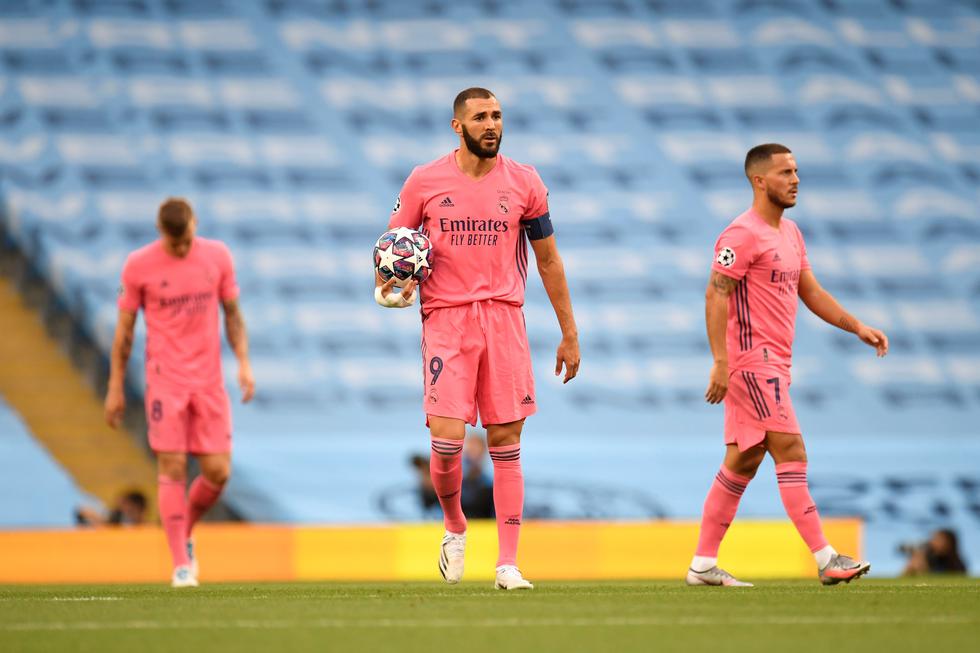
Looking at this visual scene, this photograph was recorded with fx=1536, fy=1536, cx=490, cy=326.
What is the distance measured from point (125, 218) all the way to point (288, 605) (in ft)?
43.1

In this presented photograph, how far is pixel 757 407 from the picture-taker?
6.86 m

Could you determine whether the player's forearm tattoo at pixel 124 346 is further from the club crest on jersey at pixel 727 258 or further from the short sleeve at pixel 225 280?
the club crest on jersey at pixel 727 258

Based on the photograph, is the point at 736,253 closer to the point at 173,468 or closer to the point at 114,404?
the point at 173,468

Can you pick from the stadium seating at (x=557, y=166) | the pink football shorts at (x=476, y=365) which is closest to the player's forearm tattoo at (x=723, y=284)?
the pink football shorts at (x=476, y=365)

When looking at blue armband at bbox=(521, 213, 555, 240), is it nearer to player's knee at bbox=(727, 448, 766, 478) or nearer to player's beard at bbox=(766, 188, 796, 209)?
player's beard at bbox=(766, 188, 796, 209)

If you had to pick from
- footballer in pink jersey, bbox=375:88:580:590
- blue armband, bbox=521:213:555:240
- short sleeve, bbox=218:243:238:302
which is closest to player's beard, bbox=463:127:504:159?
footballer in pink jersey, bbox=375:88:580:590

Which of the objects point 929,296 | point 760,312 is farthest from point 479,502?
point 929,296

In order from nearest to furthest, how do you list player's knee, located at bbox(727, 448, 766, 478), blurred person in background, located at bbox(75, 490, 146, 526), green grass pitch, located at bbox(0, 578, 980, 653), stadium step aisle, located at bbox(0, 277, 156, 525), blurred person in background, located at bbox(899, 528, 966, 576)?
green grass pitch, located at bbox(0, 578, 980, 653) < player's knee, located at bbox(727, 448, 766, 478) < blurred person in background, located at bbox(899, 528, 966, 576) < blurred person in background, located at bbox(75, 490, 146, 526) < stadium step aisle, located at bbox(0, 277, 156, 525)

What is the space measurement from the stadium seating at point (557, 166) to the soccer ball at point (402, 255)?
10335 mm

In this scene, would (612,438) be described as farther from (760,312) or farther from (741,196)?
(760,312)

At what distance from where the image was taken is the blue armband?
6.76 metres

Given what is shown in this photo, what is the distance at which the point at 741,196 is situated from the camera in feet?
61.3

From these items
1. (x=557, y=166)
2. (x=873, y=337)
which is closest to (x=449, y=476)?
(x=873, y=337)

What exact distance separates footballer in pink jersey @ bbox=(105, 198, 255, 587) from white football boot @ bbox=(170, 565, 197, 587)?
53mm
